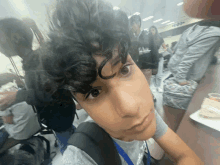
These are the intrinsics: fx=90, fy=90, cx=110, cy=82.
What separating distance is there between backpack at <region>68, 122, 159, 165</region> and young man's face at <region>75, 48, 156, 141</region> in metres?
0.12

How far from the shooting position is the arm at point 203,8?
333 millimetres

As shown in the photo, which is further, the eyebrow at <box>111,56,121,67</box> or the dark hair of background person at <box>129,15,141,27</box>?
the dark hair of background person at <box>129,15,141,27</box>

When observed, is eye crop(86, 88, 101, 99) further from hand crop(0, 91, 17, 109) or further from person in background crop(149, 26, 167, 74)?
person in background crop(149, 26, 167, 74)

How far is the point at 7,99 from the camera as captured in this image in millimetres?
255

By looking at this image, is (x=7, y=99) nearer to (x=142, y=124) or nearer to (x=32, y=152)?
(x=32, y=152)

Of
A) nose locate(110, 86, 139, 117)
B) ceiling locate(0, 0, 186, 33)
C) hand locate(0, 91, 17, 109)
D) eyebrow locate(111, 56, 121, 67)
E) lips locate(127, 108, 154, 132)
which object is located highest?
ceiling locate(0, 0, 186, 33)

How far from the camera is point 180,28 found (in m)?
0.47

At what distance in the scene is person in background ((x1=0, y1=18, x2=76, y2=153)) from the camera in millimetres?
223

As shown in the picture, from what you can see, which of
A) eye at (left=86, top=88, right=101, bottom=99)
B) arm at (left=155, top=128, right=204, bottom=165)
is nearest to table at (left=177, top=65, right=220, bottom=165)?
arm at (left=155, top=128, right=204, bottom=165)

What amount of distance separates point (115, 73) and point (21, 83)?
10.9 inches

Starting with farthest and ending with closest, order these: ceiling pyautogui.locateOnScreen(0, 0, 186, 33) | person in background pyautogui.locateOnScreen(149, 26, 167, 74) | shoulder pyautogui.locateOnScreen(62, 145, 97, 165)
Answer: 1. person in background pyautogui.locateOnScreen(149, 26, 167, 74)
2. shoulder pyautogui.locateOnScreen(62, 145, 97, 165)
3. ceiling pyautogui.locateOnScreen(0, 0, 186, 33)

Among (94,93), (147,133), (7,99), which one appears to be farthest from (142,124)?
(7,99)

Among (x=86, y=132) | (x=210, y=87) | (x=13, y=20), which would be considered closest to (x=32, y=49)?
(x=13, y=20)

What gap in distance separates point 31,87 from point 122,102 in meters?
0.29
